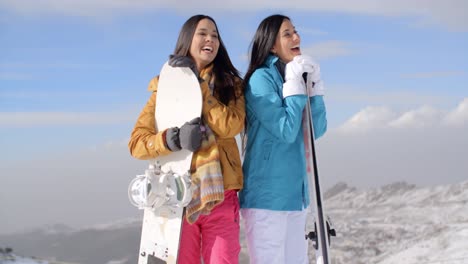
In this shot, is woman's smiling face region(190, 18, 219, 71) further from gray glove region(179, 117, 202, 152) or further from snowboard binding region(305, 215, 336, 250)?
snowboard binding region(305, 215, 336, 250)

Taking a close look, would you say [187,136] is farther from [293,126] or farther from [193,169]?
[293,126]

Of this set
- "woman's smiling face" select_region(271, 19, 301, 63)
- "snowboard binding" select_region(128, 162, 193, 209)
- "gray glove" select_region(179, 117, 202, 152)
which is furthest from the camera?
"woman's smiling face" select_region(271, 19, 301, 63)

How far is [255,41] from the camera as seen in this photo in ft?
8.67

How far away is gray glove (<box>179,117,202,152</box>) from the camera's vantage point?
92.7 inches

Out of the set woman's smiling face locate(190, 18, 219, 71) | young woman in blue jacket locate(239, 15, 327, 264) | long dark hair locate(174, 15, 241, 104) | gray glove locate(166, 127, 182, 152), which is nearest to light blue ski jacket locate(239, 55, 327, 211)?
young woman in blue jacket locate(239, 15, 327, 264)

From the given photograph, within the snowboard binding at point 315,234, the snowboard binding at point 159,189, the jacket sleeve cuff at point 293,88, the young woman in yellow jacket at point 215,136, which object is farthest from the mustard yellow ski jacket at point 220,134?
the snowboard binding at point 315,234

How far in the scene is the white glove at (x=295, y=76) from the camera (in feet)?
7.95

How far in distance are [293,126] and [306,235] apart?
2.11 ft

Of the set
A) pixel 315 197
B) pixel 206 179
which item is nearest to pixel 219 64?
pixel 206 179

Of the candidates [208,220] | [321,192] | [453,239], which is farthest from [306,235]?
[453,239]

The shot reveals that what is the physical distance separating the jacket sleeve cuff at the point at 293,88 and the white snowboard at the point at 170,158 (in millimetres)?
438

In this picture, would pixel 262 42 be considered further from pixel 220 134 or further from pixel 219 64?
pixel 220 134

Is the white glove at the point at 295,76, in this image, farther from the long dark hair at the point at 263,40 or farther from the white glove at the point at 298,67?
the long dark hair at the point at 263,40

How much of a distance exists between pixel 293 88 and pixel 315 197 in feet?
1.93
